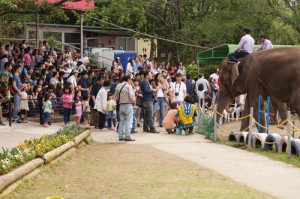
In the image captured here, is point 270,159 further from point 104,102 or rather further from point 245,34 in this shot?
point 104,102

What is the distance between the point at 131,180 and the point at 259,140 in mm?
5781

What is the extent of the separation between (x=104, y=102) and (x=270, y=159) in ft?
25.2

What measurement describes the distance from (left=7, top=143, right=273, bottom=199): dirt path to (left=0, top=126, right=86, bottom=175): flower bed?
1.41 ft

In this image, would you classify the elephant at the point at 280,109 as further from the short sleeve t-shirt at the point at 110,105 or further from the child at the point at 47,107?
the child at the point at 47,107

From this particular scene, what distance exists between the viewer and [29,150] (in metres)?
11.9

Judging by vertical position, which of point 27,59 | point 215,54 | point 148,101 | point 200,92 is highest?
point 215,54

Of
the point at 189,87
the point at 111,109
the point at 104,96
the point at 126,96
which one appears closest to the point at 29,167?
the point at 126,96

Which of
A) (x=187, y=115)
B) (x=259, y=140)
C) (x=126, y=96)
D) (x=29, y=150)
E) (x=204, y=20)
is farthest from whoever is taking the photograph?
(x=204, y=20)

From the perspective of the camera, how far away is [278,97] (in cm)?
1759

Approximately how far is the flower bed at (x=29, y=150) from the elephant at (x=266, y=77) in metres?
5.56

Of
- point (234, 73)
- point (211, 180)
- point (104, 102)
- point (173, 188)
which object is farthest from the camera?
point (104, 102)

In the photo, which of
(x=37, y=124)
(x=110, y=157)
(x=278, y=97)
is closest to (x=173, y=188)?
(x=110, y=157)

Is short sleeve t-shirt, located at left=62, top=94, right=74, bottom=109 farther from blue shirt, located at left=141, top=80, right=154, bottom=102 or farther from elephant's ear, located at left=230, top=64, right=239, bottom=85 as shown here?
elephant's ear, located at left=230, top=64, right=239, bottom=85

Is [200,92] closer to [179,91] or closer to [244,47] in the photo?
[179,91]
